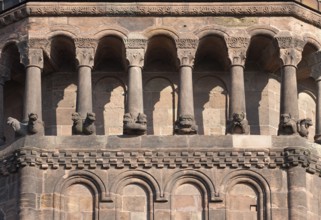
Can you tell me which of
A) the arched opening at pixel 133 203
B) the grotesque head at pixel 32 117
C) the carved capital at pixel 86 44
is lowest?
the arched opening at pixel 133 203

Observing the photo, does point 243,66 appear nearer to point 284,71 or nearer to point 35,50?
point 284,71

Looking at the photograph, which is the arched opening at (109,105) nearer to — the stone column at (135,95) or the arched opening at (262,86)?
the stone column at (135,95)

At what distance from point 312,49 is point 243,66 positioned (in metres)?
2.04

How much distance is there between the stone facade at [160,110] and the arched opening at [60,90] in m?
0.04

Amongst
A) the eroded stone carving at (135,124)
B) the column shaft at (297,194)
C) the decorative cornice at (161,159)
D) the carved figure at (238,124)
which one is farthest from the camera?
the carved figure at (238,124)

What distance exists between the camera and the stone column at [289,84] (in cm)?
6925

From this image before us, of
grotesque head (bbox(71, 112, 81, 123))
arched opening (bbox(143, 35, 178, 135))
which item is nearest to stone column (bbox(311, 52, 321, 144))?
arched opening (bbox(143, 35, 178, 135))

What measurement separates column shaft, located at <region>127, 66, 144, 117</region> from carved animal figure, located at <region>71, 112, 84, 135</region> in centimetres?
131

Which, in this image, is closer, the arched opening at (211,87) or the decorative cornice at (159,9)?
the decorative cornice at (159,9)

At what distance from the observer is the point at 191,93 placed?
229 feet

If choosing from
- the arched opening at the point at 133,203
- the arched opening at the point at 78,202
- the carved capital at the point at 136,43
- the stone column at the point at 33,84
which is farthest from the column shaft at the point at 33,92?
the arched opening at the point at 133,203

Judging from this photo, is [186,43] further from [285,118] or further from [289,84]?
[285,118]

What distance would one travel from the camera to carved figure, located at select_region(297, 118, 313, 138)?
69.4m

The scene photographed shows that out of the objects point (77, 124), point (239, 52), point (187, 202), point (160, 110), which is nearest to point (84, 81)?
point (77, 124)
